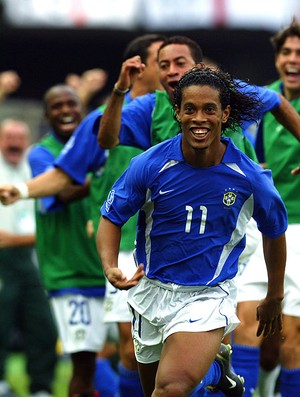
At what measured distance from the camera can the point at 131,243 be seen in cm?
809

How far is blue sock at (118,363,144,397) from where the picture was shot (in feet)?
25.4

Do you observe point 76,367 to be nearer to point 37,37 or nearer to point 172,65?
point 172,65

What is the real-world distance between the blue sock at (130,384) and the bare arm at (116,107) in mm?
1420

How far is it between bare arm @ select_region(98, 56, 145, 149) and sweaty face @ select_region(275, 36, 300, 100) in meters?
1.38

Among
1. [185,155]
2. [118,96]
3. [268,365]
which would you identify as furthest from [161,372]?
[268,365]

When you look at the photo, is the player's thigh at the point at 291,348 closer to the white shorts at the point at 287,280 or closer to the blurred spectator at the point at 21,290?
the white shorts at the point at 287,280

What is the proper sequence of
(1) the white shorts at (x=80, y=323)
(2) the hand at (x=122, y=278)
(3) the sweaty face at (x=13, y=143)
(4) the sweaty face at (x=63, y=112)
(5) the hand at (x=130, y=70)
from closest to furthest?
(2) the hand at (x=122, y=278) < (5) the hand at (x=130, y=70) < (1) the white shorts at (x=80, y=323) < (4) the sweaty face at (x=63, y=112) < (3) the sweaty face at (x=13, y=143)

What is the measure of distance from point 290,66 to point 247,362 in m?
2.01

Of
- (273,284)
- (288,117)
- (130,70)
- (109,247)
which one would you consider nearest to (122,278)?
(109,247)

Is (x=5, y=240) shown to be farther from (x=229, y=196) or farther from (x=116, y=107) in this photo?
(x=229, y=196)

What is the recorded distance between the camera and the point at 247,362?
25.8ft

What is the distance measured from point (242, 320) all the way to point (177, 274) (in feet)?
5.39

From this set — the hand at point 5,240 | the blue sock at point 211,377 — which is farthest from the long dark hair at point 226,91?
the hand at point 5,240

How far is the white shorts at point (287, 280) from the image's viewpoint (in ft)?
26.2
